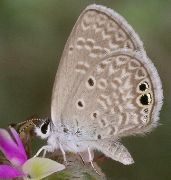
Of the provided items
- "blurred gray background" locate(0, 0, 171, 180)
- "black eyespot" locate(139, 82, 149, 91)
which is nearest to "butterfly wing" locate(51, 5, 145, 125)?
"black eyespot" locate(139, 82, 149, 91)

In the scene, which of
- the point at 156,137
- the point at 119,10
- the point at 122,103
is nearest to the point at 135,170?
the point at 156,137

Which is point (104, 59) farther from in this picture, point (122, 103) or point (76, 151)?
point (76, 151)

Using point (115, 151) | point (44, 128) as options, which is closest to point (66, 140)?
point (44, 128)

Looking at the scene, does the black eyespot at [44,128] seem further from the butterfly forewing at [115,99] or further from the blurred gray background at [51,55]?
the blurred gray background at [51,55]

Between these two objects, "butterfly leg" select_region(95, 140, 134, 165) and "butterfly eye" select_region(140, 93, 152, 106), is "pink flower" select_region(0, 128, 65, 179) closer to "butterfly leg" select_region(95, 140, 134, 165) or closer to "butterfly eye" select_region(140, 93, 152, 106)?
"butterfly leg" select_region(95, 140, 134, 165)

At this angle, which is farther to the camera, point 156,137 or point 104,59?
point 156,137

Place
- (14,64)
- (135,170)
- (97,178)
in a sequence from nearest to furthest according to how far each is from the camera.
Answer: (97,178) < (135,170) < (14,64)

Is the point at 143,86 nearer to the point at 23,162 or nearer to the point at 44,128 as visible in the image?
the point at 44,128
